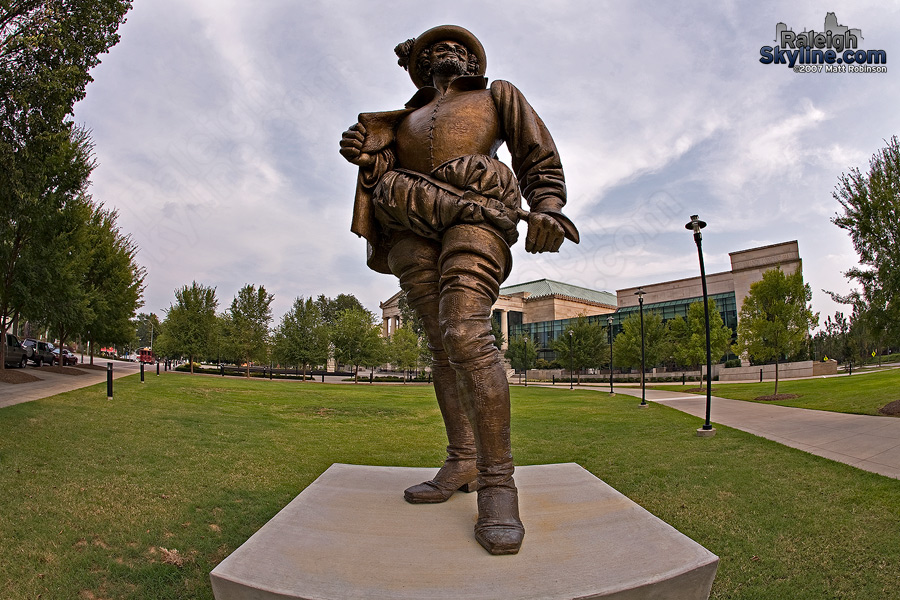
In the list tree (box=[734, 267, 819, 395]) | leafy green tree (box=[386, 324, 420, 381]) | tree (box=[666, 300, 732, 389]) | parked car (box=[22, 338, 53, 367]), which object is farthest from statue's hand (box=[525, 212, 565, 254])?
leafy green tree (box=[386, 324, 420, 381])

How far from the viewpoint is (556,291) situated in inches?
3132

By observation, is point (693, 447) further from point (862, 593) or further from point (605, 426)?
point (862, 593)

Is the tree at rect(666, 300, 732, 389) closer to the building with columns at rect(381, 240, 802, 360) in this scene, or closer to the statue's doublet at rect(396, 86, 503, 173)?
the building with columns at rect(381, 240, 802, 360)

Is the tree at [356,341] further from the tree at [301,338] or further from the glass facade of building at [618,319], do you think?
the glass facade of building at [618,319]

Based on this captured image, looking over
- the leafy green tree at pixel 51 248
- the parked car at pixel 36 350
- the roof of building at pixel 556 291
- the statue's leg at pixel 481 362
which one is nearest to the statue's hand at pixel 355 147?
the statue's leg at pixel 481 362

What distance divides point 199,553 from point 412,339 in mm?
41978

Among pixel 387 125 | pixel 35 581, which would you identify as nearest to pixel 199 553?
pixel 35 581

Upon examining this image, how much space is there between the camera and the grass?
310 cm

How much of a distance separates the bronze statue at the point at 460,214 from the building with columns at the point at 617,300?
127 feet

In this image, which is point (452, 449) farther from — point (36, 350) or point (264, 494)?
point (36, 350)

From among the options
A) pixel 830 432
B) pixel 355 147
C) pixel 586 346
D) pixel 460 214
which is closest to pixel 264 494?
pixel 355 147

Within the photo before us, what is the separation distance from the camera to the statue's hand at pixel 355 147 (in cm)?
300

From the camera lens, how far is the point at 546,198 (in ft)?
9.55

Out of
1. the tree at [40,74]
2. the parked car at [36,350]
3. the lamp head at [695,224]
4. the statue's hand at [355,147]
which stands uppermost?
the tree at [40,74]
